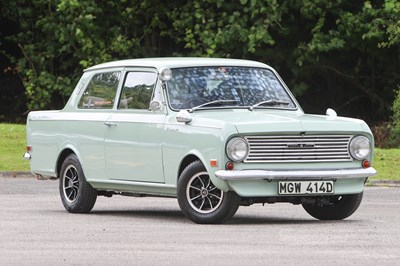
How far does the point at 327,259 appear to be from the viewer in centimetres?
1076

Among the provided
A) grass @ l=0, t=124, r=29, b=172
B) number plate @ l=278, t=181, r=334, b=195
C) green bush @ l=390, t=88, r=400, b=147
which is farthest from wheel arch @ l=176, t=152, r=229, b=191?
green bush @ l=390, t=88, r=400, b=147

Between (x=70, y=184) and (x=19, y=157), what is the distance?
10600 mm

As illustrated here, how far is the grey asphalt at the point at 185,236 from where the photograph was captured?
10.9 m

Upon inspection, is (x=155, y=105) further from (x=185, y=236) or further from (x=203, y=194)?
(x=185, y=236)

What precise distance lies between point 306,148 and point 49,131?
3.80m

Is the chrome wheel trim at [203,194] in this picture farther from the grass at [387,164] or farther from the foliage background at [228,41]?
the foliage background at [228,41]

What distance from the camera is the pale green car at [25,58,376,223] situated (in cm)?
1379

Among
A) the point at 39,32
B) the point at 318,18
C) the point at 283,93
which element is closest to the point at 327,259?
the point at 283,93

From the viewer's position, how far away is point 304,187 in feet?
45.4

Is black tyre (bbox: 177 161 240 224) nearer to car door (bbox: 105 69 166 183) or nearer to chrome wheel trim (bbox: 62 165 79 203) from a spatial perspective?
car door (bbox: 105 69 166 183)

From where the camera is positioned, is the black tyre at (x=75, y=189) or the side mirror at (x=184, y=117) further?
the black tyre at (x=75, y=189)

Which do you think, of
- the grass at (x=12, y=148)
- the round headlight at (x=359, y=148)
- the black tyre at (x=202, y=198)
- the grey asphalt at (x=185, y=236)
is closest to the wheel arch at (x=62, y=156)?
the grey asphalt at (x=185, y=236)

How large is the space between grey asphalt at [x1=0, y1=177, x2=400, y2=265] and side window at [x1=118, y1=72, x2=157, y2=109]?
1240mm

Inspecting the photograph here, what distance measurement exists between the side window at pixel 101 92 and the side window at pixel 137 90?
211mm
